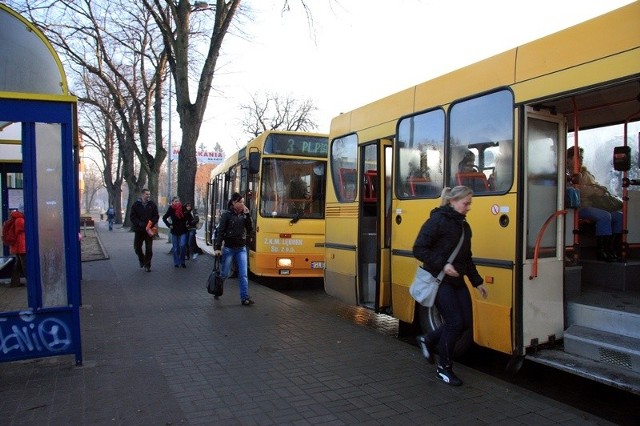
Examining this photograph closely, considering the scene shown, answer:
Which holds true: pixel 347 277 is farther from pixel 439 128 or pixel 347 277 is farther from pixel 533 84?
pixel 533 84

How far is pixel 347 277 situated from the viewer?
7535 millimetres

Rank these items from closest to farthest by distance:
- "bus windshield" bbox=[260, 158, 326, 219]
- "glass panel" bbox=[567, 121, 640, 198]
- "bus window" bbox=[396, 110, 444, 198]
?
"bus window" bbox=[396, 110, 444, 198] < "glass panel" bbox=[567, 121, 640, 198] < "bus windshield" bbox=[260, 158, 326, 219]

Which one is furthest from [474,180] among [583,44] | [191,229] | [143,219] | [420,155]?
[191,229]

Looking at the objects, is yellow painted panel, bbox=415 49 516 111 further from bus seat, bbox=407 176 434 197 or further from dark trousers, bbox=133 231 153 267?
dark trousers, bbox=133 231 153 267

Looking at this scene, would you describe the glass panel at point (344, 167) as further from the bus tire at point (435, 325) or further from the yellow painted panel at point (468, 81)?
the bus tire at point (435, 325)

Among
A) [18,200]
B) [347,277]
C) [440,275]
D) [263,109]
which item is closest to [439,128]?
[440,275]

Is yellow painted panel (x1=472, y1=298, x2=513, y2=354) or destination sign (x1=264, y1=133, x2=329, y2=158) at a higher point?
destination sign (x1=264, y1=133, x2=329, y2=158)

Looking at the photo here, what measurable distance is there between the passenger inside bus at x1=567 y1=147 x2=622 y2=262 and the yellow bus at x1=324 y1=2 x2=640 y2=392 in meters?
0.12

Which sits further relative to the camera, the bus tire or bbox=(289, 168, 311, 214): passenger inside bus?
bbox=(289, 168, 311, 214): passenger inside bus

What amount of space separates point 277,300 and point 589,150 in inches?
214

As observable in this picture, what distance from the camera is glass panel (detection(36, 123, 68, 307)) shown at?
5.13m

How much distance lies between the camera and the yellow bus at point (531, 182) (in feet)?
13.9

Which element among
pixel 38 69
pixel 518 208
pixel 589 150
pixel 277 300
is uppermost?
pixel 38 69

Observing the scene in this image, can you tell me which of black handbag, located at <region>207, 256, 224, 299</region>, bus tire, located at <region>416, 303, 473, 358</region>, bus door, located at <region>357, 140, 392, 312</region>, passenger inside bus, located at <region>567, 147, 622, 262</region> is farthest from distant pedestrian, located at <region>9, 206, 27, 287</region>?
passenger inside bus, located at <region>567, 147, 622, 262</region>
